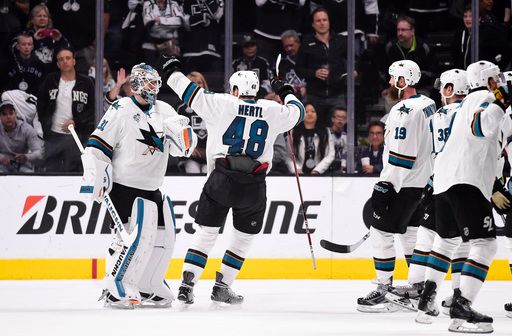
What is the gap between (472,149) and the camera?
209 inches

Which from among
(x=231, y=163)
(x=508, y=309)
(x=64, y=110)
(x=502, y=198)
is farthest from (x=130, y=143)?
(x=64, y=110)

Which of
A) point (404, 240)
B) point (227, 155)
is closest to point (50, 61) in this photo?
point (227, 155)

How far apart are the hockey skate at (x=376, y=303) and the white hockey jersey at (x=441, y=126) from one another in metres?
0.94

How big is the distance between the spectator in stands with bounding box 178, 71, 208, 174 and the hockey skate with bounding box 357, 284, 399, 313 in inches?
96.8

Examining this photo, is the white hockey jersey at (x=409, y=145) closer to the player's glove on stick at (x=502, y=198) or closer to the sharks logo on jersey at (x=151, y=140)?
the player's glove on stick at (x=502, y=198)

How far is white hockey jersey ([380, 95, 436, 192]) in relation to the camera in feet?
20.0

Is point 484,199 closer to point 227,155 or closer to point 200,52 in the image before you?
point 227,155

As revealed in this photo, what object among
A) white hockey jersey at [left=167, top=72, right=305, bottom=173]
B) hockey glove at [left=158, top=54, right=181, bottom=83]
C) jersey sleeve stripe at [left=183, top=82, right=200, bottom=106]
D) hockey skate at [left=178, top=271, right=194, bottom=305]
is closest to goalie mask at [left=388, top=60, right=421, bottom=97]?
white hockey jersey at [left=167, top=72, right=305, bottom=173]

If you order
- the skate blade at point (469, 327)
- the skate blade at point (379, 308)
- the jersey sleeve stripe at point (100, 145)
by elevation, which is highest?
the jersey sleeve stripe at point (100, 145)

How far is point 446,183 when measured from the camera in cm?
536

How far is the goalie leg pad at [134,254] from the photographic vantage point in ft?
19.8

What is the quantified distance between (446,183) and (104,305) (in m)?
2.09

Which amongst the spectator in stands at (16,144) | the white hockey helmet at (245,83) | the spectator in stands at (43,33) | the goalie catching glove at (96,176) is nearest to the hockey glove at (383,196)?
the white hockey helmet at (245,83)

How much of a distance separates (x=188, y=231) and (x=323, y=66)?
172 centimetres
